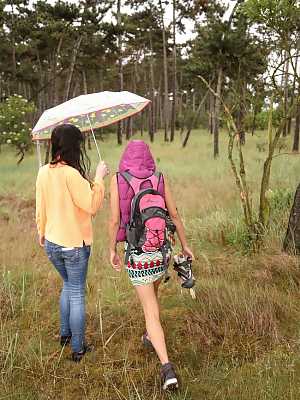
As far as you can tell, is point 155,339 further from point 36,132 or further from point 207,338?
point 36,132

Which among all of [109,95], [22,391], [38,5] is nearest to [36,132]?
[109,95]

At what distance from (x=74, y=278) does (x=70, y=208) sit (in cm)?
53

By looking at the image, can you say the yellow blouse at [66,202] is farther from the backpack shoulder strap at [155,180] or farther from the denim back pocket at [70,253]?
the backpack shoulder strap at [155,180]

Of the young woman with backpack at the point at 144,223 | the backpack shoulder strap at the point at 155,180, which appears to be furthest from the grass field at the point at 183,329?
the backpack shoulder strap at the point at 155,180

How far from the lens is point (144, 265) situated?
9.22 feet

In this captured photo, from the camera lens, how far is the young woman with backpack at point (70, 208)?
294 centimetres

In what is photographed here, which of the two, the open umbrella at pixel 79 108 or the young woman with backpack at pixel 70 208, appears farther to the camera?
the open umbrella at pixel 79 108

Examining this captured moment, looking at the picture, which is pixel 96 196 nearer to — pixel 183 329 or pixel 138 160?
pixel 138 160

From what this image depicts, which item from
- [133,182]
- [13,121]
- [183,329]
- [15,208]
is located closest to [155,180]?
[133,182]

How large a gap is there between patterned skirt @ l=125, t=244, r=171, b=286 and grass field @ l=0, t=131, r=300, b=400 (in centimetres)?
66

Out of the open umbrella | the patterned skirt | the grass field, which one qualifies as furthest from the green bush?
the patterned skirt

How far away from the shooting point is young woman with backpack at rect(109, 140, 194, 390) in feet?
8.86

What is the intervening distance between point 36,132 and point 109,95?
83 centimetres

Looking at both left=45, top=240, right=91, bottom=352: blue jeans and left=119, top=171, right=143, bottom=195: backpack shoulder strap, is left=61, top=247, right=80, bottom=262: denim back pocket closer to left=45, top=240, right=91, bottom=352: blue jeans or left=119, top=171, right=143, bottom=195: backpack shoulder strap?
left=45, top=240, right=91, bottom=352: blue jeans
